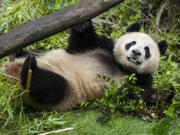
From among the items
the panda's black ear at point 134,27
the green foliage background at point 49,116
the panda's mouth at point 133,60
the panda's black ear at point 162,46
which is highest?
the panda's black ear at point 134,27

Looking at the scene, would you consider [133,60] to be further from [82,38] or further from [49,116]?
[49,116]

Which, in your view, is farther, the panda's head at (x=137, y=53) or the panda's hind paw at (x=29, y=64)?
the panda's head at (x=137, y=53)

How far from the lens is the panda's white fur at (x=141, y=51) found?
398 centimetres

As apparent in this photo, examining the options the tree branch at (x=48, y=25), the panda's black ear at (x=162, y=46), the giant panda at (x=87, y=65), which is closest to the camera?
the tree branch at (x=48, y=25)

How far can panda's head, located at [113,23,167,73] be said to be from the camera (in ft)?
12.9

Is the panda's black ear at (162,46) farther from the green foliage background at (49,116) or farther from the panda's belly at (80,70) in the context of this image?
the panda's belly at (80,70)

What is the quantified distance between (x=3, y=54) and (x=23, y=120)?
3.22ft

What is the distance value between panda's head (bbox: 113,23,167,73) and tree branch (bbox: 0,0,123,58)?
1.15m

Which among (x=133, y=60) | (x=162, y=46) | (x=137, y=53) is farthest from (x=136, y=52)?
(x=162, y=46)

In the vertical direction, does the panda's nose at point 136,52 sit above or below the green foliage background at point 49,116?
above

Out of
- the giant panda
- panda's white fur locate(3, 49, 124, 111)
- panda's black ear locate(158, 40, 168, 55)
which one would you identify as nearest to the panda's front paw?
the giant panda

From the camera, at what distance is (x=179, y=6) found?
6.18m

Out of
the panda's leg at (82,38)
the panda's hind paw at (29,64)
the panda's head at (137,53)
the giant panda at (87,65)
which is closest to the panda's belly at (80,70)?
the giant panda at (87,65)

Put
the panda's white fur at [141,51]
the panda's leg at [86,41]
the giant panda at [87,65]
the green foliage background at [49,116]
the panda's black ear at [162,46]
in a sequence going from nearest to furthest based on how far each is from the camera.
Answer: the green foliage background at [49,116], the giant panda at [87,65], the panda's white fur at [141,51], the panda's leg at [86,41], the panda's black ear at [162,46]
